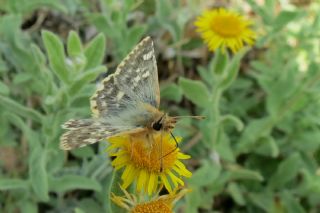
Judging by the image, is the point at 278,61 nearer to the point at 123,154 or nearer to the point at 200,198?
the point at 200,198

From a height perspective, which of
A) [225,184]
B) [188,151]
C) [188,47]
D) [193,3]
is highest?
[193,3]

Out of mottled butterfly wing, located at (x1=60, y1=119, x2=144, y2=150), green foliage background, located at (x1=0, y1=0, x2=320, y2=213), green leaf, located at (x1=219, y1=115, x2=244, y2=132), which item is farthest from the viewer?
green leaf, located at (x1=219, y1=115, x2=244, y2=132)

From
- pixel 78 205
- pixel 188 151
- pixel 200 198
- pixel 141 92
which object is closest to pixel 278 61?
pixel 188 151

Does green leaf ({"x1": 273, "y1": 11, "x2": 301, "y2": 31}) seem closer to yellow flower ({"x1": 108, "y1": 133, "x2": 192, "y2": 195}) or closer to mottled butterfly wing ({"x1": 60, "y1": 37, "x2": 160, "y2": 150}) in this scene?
mottled butterfly wing ({"x1": 60, "y1": 37, "x2": 160, "y2": 150})

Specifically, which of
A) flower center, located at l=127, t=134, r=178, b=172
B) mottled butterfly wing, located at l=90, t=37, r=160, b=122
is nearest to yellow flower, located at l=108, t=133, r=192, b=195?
flower center, located at l=127, t=134, r=178, b=172

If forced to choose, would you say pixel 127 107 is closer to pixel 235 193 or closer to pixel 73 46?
pixel 73 46

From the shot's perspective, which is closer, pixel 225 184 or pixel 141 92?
pixel 141 92
